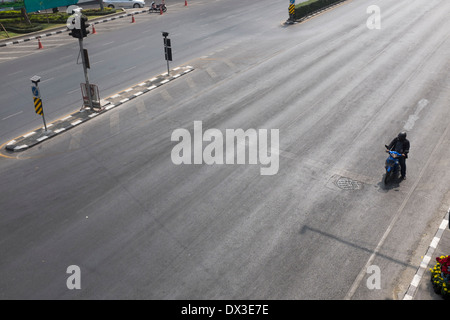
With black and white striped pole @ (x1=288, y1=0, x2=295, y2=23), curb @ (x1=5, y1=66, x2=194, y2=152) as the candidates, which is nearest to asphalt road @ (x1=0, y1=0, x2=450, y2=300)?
curb @ (x1=5, y1=66, x2=194, y2=152)

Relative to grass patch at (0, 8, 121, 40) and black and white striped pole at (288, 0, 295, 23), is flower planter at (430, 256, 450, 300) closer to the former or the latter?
black and white striped pole at (288, 0, 295, 23)

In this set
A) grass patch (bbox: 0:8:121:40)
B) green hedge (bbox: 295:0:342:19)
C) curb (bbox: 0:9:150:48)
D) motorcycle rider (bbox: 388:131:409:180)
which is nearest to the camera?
motorcycle rider (bbox: 388:131:409:180)

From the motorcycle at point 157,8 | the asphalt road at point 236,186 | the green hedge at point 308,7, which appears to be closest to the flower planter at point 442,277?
the asphalt road at point 236,186

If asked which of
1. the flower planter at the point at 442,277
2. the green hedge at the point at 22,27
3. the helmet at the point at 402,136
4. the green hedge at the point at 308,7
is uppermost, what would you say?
the green hedge at the point at 22,27

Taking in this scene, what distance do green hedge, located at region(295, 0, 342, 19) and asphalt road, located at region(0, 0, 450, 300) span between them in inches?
367

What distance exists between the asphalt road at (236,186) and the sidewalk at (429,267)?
26 centimetres

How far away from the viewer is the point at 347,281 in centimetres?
1138

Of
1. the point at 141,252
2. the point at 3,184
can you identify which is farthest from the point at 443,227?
the point at 3,184

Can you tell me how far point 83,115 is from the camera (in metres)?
21.6

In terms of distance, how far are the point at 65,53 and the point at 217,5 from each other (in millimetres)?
19771

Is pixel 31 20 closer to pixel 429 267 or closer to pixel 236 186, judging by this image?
pixel 236 186

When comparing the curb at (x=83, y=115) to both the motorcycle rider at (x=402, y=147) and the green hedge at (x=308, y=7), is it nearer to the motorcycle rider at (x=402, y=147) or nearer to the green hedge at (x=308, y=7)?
the motorcycle rider at (x=402, y=147)

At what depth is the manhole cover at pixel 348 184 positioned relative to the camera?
15312mm

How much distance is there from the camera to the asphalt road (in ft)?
38.5
